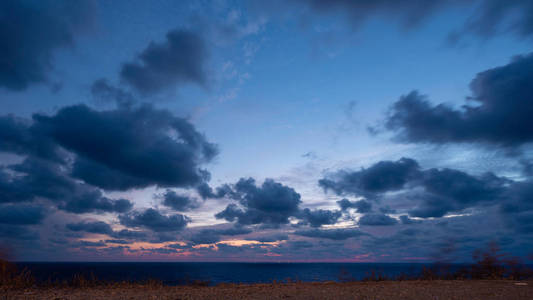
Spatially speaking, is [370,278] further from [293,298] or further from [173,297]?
[173,297]

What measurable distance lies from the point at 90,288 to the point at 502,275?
2561 centimetres

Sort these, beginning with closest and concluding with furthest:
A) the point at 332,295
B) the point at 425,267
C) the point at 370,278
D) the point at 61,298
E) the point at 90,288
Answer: the point at 61,298 < the point at 332,295 < the point at 90,288 < the point at 370,278 < the point at 425,267

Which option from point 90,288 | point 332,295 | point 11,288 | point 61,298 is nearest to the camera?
point 61,298

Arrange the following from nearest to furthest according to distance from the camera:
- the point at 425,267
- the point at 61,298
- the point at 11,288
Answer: the point at 61,298 → the point at 11,288 → the point at 425,267

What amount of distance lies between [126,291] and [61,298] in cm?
278

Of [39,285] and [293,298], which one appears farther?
[39,285]

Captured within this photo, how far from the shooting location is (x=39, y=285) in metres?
15.7

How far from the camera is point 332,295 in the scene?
1327 centimetres

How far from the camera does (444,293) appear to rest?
13.9m

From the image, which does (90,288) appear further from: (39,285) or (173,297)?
(173,297)

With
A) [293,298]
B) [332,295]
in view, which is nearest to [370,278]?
[332,295]

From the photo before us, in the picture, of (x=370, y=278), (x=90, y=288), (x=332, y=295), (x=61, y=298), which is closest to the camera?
(x=61, y=298)

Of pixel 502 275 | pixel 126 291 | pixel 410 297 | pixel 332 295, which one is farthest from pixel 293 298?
pixel 502 275

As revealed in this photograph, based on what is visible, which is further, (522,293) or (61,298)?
(522,293)
